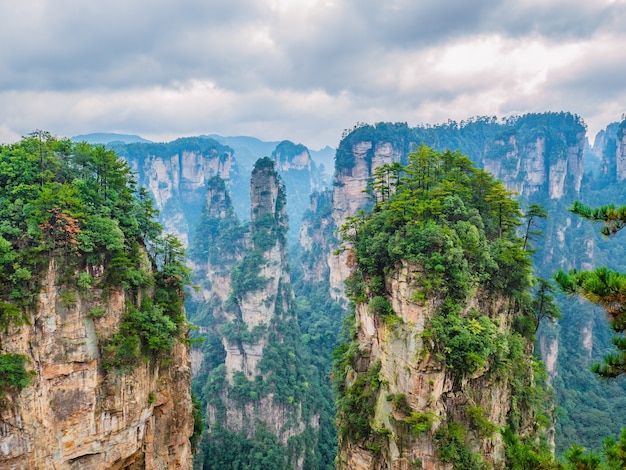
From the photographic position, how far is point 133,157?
313 ft

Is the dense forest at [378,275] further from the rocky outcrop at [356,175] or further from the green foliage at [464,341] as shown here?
the rocky outcrop at [356,175]

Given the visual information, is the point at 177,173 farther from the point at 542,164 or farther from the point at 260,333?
the point at 542,164

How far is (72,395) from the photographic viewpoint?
46.9 feet

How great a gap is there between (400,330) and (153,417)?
10797 millimetres

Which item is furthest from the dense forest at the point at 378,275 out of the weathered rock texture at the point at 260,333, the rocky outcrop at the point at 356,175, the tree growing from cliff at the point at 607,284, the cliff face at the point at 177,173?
the cliff face at the point at 177,173

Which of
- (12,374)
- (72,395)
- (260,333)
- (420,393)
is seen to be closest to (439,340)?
(420,393)

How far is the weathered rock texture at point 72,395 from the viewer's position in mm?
13523

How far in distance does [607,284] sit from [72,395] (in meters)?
15.9

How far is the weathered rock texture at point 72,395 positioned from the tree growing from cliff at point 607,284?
1466cm

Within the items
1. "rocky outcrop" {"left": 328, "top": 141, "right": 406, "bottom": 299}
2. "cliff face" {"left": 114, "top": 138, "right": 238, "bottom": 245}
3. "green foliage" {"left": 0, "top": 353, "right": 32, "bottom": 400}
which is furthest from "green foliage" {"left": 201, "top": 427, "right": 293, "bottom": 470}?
"cliff face" {"left": 114, "top": 138, "right": 238, "bottom": 245}

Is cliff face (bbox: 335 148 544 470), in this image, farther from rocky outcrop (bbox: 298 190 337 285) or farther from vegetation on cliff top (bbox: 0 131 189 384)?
rocky outcrop (bbox: 298 190 337 285)

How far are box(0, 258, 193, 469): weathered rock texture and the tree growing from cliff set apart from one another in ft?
48.1

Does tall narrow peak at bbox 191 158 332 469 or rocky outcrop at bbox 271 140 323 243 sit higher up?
rocky outcrop at bbox 271 140 323 243

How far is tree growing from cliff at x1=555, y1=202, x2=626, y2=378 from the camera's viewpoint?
542cm
